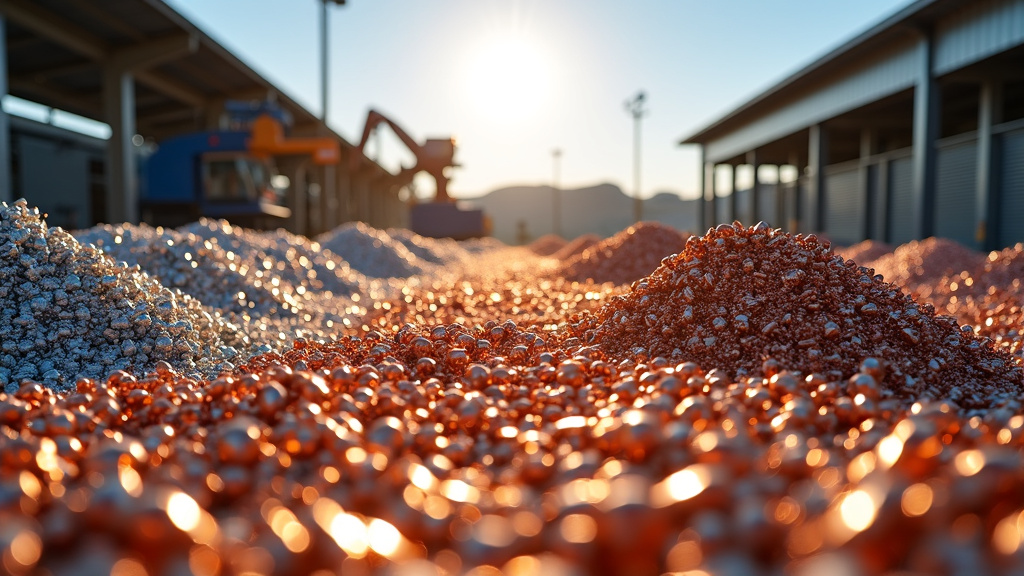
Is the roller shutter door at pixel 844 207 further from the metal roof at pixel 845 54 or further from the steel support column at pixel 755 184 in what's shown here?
the steel support column at pixel 755 184

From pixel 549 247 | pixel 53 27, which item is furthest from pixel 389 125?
pixel 53 27

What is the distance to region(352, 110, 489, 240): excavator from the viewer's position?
49.1 ft

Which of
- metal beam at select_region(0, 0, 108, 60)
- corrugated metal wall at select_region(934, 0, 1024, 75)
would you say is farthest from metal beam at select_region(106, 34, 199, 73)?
corrugated metal wall at select_region(934, 0, 1024, 75)

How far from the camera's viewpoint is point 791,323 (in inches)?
86.0

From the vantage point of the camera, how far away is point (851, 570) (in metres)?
0.66

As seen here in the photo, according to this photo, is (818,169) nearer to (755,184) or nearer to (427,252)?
(755,184)

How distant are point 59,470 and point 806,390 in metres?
1.65

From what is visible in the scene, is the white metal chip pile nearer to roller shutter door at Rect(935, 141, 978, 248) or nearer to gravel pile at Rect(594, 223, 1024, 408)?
gravel pile at Rect(594, 223, 1024, 408)

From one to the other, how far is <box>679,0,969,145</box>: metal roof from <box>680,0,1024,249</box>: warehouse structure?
24 millimetres

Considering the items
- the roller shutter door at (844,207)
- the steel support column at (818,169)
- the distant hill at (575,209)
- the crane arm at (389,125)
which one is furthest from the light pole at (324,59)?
the distant hill at (575,209)

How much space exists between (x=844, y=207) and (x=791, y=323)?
563 inches

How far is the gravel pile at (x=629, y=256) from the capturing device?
239 inches

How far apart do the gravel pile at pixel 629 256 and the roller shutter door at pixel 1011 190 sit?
5863 millimetres

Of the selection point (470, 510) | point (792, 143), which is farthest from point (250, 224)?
point (792, 143)
